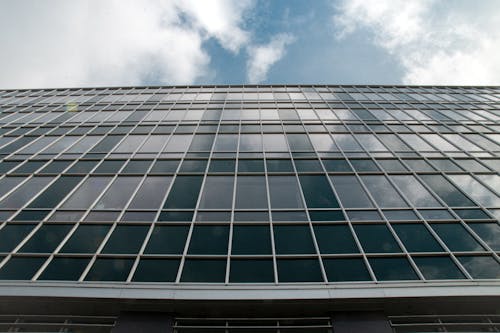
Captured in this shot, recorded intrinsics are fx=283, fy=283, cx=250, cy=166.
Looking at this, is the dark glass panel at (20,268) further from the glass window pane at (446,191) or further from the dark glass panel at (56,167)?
the glass window pane at (446,191)

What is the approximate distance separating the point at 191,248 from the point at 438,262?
813 centimetres

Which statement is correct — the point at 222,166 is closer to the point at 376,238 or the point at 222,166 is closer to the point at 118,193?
the point at 118,193

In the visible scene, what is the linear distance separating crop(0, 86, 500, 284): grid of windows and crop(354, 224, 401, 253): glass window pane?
5 cm

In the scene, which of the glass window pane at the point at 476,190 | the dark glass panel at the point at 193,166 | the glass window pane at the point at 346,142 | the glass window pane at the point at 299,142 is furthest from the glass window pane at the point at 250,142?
the glass window pane at the point at 476,190

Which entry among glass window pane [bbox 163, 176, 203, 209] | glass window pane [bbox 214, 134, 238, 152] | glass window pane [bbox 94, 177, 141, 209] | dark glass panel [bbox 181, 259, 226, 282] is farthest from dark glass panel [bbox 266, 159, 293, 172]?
glass window pane [bbox 94, 177, 141, 209]

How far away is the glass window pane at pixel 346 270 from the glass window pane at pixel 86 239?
25.7 feet

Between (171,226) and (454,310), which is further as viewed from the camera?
(171,226)

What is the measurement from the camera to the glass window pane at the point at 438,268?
8664 mm

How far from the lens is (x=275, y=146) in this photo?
54.1 ft

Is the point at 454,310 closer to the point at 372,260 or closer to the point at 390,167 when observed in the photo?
the point at 372,260

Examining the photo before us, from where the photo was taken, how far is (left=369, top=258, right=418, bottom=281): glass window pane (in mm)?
8672

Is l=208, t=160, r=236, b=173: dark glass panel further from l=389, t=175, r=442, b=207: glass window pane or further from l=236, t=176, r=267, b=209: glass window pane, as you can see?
l=389, t=175, r=442, b=207: glass window pane

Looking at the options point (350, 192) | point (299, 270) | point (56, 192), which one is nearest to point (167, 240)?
point (299, 270)

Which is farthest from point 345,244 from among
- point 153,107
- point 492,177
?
point 153,107
